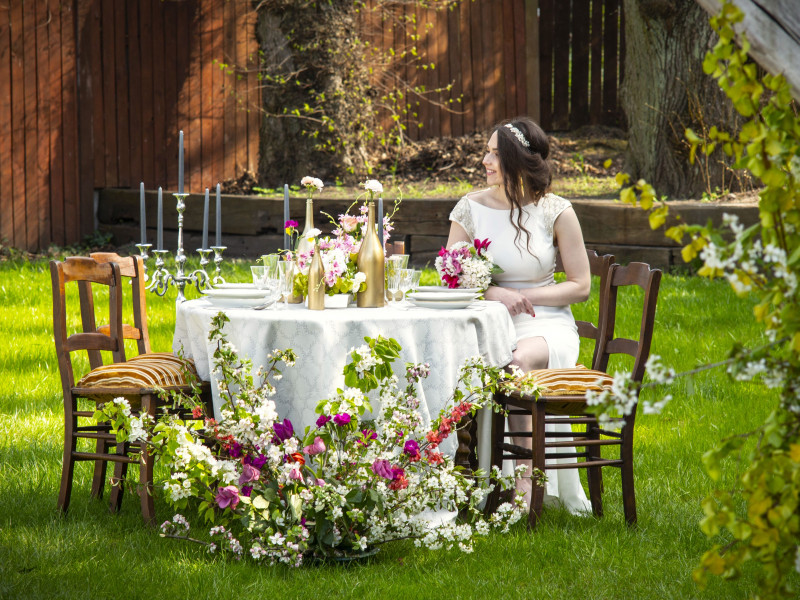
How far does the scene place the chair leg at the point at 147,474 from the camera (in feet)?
11.3

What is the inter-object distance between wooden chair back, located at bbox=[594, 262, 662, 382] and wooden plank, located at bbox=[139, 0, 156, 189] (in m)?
7.98

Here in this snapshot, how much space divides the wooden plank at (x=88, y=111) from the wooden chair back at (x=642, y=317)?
804 cm

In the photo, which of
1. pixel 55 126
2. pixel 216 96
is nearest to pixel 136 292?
pixel 55 126

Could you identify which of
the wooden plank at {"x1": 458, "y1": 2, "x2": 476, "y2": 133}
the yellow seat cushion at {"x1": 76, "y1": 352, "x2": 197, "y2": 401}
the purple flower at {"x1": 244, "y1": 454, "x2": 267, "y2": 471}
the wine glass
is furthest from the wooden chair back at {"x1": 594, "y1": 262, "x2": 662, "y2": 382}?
the wooden plank at {"x1": 458, "y1": 2, "x2": 476, "y2": 133}

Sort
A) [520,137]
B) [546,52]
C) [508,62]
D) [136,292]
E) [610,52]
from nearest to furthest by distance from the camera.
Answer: [136,292]
[520,137]
[508,62]
[610,52]
[546,52]

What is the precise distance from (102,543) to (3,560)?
1.10ft

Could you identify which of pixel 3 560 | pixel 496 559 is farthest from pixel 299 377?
pixel 3 560

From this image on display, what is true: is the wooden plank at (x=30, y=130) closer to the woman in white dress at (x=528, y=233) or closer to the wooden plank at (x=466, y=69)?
the wooden plank at (x=466, y=69)

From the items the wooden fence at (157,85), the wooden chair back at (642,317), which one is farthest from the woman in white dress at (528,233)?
the wooden fence at (157,85)

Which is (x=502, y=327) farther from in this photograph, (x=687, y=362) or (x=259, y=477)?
(x=687, y=362)

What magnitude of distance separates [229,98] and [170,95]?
2.25 feet

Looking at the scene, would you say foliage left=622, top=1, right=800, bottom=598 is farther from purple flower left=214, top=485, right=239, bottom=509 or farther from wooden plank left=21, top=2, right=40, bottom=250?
wooden plank left=21, top=2, right=40, bottom=250

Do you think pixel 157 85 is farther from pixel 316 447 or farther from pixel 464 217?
pixel 316 447

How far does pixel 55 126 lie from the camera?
1040 cm
